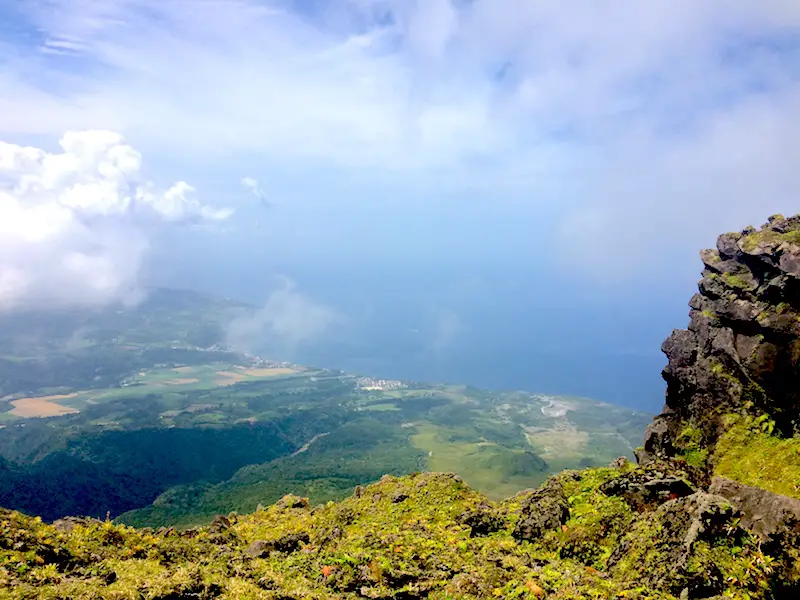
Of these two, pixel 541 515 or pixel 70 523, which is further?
pixel 541 515

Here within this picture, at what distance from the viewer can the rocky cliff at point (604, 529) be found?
15.7 m

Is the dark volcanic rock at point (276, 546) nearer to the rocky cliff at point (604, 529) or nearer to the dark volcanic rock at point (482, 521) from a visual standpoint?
the rocky cliff at point (604, 529)

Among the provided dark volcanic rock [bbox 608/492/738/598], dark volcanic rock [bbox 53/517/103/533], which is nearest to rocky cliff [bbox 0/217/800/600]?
dark volcanic rock [bbox 608/492/738/598]

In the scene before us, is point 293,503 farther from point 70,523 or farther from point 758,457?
point 758,457

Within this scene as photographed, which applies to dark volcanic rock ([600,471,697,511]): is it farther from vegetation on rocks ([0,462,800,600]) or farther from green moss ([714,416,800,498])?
green moss ([714,416,800,498])

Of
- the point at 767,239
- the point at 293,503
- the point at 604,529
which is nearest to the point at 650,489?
the point at 604,529

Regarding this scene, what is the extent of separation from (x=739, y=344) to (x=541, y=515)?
15123 millimetres

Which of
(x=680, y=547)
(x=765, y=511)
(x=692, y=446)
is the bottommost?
(x=680, y=547)

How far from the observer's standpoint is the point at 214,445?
17362 centimetres

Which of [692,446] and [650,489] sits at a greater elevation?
[692,446]

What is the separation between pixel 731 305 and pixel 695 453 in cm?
912

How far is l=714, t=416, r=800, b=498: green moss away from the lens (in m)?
21.4

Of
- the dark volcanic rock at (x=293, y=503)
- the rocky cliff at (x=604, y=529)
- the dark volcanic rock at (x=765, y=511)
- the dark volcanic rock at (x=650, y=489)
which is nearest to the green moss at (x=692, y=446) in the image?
the rocky cliff at (x=604, y=529)

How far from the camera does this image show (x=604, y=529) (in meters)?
22.5
